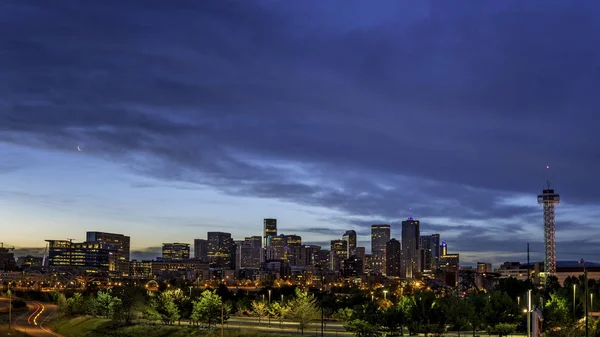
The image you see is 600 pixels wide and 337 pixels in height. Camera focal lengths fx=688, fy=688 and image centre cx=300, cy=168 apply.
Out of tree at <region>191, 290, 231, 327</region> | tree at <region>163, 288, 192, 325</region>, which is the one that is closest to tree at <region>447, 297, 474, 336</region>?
tree at <region>191, 290, 231, 327</region>

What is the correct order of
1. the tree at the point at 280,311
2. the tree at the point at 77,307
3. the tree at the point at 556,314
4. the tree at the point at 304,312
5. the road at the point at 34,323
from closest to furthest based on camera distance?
1. the tree at the point at 556,314
2. the tree at the point at 304,312
3. the tree at the point at 280,311
4. the road at the point at 34,323
5. the tree at the point at 77,307

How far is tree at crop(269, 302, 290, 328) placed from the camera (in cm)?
10126

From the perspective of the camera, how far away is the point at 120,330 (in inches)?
3964

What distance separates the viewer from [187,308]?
10656cm

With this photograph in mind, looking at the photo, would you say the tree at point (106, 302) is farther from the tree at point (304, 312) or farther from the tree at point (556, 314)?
the tree at point (556, 314)

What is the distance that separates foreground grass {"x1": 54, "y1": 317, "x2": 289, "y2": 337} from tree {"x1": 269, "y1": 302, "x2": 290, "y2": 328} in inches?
540

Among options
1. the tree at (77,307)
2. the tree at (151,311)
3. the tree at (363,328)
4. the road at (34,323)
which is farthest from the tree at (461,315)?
the tree at (77,307)

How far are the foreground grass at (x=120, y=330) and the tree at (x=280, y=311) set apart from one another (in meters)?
13.7

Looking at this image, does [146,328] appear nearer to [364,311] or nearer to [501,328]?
[364,311]

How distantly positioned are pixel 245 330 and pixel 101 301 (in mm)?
48357

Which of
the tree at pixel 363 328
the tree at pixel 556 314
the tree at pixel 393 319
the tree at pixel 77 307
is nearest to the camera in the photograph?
the tree at pixel 556 314

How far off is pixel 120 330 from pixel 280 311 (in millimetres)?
23735

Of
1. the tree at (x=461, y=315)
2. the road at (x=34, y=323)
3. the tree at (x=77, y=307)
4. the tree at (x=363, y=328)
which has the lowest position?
the road at (x=34, y=323)

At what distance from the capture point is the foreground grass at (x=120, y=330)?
287 feet
